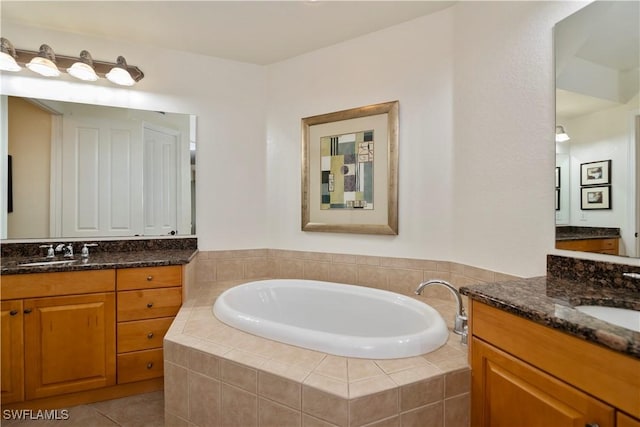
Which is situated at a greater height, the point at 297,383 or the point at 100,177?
the point at 100,177

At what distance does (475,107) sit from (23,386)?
298 centimetres

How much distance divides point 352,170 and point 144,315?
1694mm

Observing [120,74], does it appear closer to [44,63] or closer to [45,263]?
[44,63]

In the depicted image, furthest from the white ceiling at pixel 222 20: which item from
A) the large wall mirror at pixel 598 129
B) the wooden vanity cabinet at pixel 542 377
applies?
the wooden vanity cabinet at pixel 542 377

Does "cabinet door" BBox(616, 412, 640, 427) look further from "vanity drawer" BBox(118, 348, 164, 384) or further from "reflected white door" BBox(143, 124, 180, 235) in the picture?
"reflected white door" BBox(143, 124, 180, 235)

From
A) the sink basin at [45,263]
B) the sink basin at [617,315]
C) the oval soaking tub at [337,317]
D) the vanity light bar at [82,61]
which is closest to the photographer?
the sink basin at [617,315]

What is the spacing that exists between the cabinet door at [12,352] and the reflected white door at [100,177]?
643 mm

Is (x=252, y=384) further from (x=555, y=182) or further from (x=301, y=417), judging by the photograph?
(x=555, y=182)

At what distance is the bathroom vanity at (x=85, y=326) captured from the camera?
1.66 m

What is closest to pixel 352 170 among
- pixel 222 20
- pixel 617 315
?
pixel 222 20

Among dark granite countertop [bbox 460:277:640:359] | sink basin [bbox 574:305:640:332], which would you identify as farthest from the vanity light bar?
sink basin [bbox 574:305:640:332]

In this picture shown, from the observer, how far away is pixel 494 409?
1051 millimetres

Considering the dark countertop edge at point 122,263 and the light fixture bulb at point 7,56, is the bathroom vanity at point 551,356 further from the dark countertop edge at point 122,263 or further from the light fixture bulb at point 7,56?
the light fixture bulb at point 7,56

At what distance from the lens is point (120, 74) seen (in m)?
2.12
